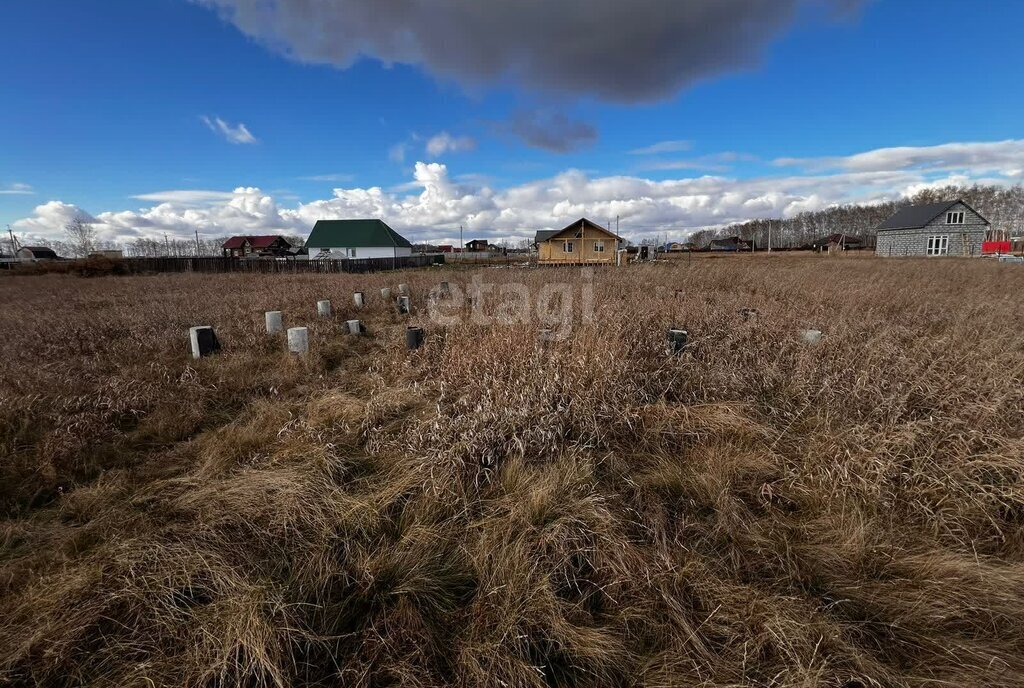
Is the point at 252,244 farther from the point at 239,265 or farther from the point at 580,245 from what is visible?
the point at 580,245

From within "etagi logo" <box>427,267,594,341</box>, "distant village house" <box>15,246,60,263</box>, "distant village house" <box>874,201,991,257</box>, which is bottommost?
"etagi logo" <box>427,267,594,341</box>

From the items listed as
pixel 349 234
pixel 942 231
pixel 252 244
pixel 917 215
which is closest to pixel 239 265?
pixel 349 234

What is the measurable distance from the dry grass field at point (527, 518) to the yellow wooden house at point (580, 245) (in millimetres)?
28905

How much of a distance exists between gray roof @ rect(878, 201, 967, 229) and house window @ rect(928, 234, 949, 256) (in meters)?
1.49

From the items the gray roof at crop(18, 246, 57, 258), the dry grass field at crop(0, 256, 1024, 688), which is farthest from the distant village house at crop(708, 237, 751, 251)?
the gray roof at crop(18, 246, 57, 258)

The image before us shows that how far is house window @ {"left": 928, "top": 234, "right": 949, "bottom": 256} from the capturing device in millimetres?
34844

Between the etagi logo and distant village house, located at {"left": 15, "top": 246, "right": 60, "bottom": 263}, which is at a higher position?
distant village house, located at {"left": 15, "top": 246, "right": 60, "bottom": 263}

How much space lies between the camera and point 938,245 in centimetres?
3528

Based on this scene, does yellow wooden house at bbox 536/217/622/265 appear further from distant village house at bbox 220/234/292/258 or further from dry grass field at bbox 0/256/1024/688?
distant village house at bbox 220/234/292/258

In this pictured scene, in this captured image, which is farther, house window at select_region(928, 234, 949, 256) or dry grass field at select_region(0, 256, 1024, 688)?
house window at select_region(928, 234, 949, 256)

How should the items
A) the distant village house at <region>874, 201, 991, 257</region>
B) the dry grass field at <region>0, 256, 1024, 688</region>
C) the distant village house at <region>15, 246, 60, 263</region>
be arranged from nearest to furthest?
the dry grass field at <region>0, 256, 1024, 688</region> < the distant village house at <region>874, 201, 991, 257</region> < the distant village house at <region>15, 246, 60, 263</region>

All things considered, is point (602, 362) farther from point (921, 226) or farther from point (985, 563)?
point (921, 226)

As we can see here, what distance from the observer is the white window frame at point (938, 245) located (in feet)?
114

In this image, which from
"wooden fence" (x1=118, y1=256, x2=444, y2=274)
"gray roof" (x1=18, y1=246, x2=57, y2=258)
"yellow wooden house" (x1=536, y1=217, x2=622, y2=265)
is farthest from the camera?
"gray roof" (x1=18, y1=246, x2=57, y2=258)
